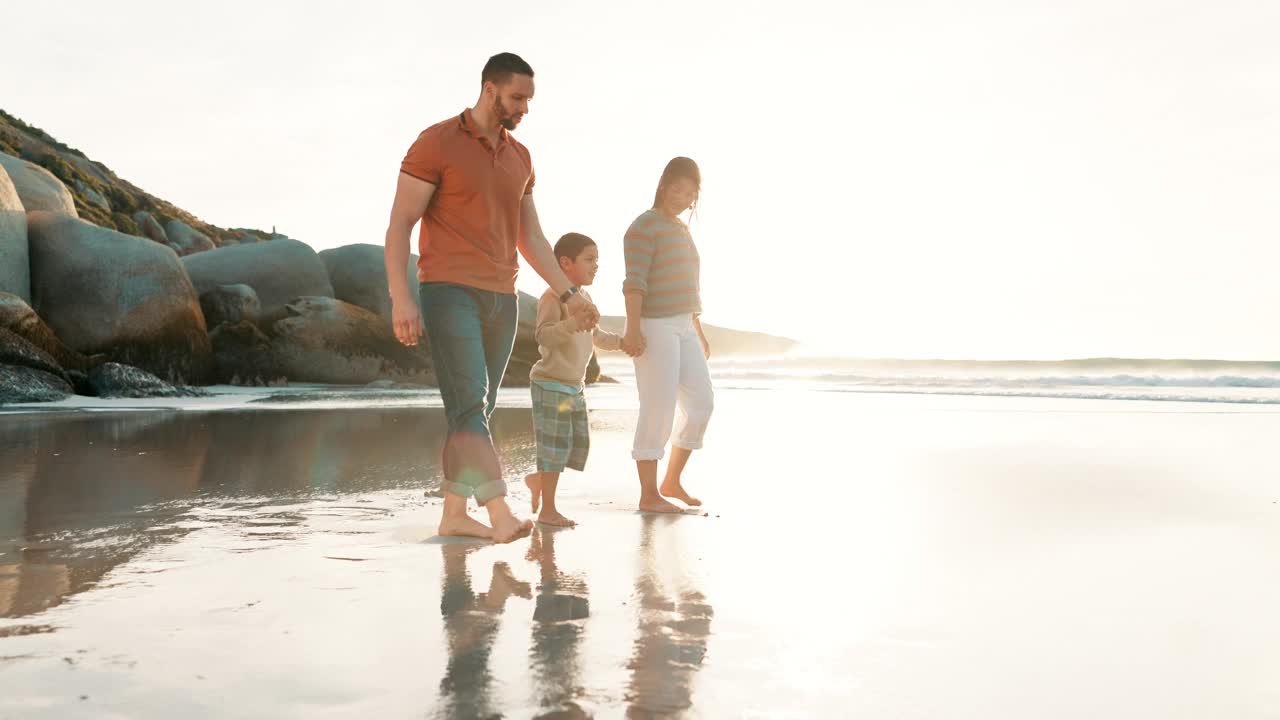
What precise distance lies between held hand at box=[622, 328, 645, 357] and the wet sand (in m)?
0.82

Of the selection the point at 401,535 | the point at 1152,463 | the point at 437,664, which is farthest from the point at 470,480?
the point at 1152,463

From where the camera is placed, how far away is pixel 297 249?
22.2 m

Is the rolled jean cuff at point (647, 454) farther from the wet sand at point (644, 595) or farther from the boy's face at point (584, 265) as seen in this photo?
the boy's face at point (584, 265)

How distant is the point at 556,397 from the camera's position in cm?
501

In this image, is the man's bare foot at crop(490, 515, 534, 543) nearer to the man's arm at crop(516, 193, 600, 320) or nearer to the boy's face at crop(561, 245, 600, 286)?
the man's arm at crop(516, 193, 600, 320)

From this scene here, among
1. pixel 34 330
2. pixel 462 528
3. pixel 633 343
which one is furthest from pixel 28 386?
pixel 462 528

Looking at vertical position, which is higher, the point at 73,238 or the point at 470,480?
the point at 73,238

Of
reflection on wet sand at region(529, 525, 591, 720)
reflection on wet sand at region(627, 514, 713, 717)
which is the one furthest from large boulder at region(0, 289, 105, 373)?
reflection on wet sand at region(627, 514, 713, 717)

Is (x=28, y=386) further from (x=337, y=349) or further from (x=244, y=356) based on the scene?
(x=337, y=349)

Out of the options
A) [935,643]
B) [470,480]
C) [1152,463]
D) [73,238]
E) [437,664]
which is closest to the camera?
[437,664]

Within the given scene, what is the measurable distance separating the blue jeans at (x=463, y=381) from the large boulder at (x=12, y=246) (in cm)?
1356

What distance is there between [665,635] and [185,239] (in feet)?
124

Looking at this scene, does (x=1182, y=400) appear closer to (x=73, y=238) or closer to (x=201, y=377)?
(x=201, y=377)

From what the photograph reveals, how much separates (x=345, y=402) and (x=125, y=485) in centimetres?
814
